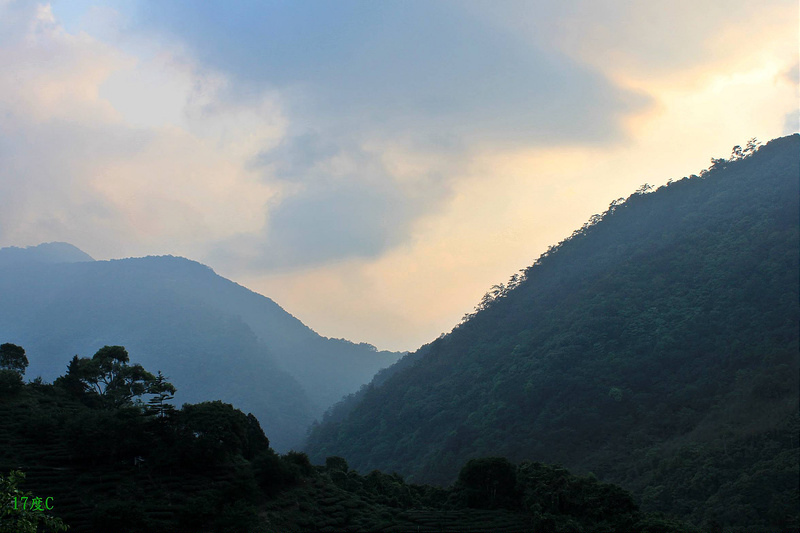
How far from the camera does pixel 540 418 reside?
175 ft

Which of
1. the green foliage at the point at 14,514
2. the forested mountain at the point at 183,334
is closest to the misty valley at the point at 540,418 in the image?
the green foliage at the point at 14,514

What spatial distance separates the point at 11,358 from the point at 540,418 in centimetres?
4321

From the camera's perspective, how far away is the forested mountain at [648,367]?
112ft

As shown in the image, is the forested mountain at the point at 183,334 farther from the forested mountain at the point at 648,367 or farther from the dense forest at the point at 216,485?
the dense forest at the point at 216,485

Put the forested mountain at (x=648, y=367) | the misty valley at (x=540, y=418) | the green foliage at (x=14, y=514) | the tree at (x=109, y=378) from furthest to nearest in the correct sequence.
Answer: the forested mountain at (x=648, y=367) < the tree at (x=109, y=378) < the misty valley at (x=540, y=418) < the green foliage at (x=14, y=514)

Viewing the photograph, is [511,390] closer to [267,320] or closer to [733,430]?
[733,430]

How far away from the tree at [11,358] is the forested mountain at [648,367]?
3541 cm

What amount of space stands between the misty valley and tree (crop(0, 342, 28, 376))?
16 centimetres

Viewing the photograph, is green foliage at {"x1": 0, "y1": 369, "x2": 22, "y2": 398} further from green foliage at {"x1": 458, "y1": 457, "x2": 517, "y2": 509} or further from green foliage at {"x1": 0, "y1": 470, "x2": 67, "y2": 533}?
green foliage at {"x1": 458, "y1": 457, "x2": 517, "y2": 509}

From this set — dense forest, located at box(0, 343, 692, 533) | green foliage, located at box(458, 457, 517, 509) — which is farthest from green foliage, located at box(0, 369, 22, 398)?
green foliage, located at box(458, 457, 517, 509)

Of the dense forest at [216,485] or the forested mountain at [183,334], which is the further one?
the forested mountain at [183,334]

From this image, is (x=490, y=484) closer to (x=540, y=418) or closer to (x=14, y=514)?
(x=14, y=514)

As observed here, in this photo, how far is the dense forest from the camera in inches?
790

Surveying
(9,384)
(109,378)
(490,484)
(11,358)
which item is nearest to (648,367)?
(490,484)
